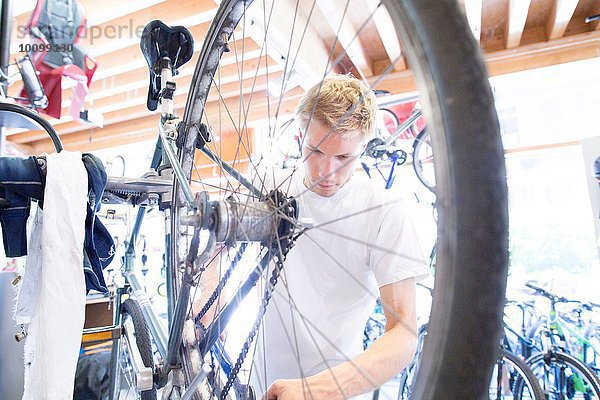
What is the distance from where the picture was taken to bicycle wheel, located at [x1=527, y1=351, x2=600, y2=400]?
2.07 meters

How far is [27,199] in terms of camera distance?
68 cm

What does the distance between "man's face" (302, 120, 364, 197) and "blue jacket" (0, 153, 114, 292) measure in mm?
442

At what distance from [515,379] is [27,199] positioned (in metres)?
2.55

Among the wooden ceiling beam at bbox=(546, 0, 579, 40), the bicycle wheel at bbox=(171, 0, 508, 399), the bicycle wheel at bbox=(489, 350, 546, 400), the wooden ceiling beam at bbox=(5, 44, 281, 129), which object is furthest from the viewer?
the wooden ceiling beam at bbox=(5, 44, 281, 129)

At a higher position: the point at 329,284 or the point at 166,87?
the point at 166,87

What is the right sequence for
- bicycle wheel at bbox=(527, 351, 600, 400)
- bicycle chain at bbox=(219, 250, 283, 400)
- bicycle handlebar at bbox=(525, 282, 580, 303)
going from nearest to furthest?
bicycle chain at bbox=(219, 250, 283, 400), bicycle wheel at bbox=(527, 351, 600, 400), bicycle handlebar at bbox=(525, 282, 580, 303)

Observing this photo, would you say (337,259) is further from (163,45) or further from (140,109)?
(140,109)

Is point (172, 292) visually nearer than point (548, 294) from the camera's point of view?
Yes

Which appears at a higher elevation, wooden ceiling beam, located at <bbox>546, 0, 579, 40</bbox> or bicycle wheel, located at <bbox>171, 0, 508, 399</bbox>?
wooden ceiling beam, located at <bbox>546, 0, 579, 40</bbox>

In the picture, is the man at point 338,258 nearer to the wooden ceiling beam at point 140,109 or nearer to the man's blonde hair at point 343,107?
the man's blonde hair at point 343,107

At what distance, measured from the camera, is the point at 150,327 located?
1042 mm

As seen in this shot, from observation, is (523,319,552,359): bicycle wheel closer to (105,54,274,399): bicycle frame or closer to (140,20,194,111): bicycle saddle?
(105,54,274,399): bicycle frame

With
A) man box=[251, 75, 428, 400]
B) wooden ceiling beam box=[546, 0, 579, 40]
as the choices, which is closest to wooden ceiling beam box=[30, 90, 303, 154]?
wooden ceiling beam box=[546, 0, 579, 40]

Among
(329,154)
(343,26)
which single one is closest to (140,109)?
(343,26)
